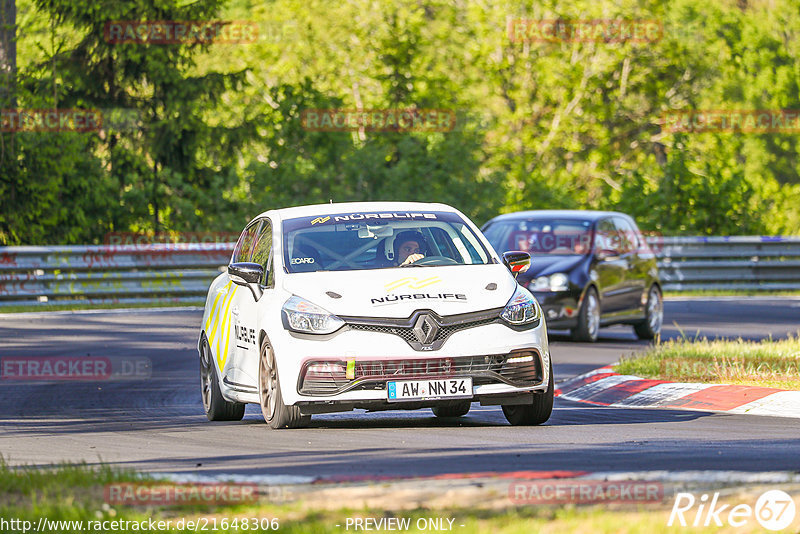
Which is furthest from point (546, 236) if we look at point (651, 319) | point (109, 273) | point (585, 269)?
point (109, 273)

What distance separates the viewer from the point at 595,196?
50.5m

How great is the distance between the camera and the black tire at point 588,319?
1938cm

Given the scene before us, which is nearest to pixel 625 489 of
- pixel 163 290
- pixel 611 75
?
pixel 163 290

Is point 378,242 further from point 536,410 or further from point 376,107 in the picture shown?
point 376,107

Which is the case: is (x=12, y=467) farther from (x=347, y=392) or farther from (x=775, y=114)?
(x=775, y=114)

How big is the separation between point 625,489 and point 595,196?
145 feet

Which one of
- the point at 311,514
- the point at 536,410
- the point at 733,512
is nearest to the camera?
the point at 733,512

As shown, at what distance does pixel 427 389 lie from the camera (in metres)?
9.95

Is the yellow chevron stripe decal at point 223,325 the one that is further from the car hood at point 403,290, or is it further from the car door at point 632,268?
the car door at point 632,268

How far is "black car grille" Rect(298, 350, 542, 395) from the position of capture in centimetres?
995

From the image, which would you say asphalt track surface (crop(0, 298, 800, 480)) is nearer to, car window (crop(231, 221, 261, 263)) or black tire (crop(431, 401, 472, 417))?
black tire (crop(431, 401, 472, 417))

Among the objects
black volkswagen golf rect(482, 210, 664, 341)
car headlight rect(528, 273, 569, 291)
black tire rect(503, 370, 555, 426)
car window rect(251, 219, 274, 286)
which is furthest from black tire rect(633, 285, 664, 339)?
black tire rect(503, 370, 555, 426)

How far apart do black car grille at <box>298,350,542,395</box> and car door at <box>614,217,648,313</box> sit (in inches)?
416

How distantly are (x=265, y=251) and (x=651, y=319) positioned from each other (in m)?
10.5
